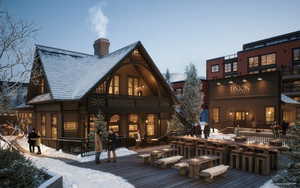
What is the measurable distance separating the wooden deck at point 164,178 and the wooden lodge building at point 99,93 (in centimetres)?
550

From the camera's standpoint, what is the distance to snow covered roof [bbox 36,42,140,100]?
1525cm

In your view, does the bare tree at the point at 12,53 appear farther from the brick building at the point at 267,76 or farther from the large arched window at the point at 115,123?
the brick building at the point at 267,76

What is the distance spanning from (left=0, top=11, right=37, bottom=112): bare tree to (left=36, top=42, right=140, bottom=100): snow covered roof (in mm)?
6390

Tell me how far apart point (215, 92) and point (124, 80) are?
1838 centimetres

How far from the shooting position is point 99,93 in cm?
1641

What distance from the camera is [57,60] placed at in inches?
761

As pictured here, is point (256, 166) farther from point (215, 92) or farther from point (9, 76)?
point (215, 92)

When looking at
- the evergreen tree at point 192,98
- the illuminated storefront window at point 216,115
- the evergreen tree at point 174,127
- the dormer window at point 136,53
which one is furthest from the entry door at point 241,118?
the dormer window at point 136,53

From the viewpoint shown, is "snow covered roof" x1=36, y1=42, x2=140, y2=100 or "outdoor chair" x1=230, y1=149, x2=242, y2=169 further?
"snow covered roof" x1=36, y1=42, x2=140, y2=100

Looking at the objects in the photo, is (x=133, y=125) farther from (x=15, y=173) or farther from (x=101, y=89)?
(x=15, y=173)

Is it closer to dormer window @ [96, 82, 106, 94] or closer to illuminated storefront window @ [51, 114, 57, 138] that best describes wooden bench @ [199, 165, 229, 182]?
dormer window @ [96, 82, 106, 94]

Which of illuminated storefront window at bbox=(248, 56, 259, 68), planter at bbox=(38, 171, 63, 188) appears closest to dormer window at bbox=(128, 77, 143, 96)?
planter at bbox=(38, 171, 63, 188)

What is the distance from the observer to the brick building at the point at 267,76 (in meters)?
25.9

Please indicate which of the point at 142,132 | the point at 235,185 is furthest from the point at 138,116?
the point at 235,185
